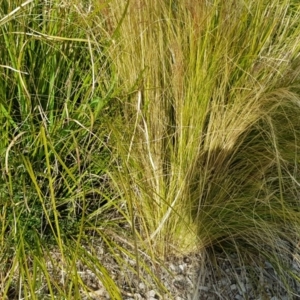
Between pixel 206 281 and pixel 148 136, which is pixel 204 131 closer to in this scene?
pixel 148 136

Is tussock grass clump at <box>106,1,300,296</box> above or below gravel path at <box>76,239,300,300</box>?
above

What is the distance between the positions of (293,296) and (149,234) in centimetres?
40

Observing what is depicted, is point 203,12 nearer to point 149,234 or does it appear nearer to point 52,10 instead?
point 52,10

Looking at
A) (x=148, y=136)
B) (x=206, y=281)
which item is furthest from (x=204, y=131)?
(x=206, y=281)

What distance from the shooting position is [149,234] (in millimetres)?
1239

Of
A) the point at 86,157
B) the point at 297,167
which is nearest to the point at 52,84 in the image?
the point at 86,157

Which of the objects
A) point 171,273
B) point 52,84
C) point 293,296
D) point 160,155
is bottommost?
point 293,296

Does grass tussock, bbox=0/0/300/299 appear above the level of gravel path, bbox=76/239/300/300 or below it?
above

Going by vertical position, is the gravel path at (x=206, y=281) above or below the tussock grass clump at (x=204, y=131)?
below

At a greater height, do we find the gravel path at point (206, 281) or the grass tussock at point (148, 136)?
the grass tussock at point (148, 136)

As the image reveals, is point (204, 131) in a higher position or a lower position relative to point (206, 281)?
higher

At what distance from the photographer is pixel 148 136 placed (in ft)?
3.74

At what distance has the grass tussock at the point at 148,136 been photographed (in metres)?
1.12

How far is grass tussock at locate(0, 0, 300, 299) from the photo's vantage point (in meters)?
1.12
